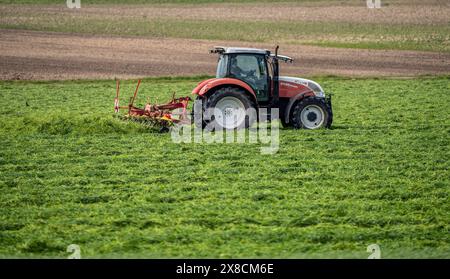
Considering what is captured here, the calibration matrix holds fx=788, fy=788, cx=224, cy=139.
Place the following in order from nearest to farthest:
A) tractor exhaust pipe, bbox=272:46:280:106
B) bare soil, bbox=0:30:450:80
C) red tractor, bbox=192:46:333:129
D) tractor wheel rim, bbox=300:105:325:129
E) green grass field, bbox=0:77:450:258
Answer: green grass field, bbox=0:77:450:258
red tractor, bbox=192:46:333:129
tractor exhaust pipe, bbox=272:46:280:106
tractor wheel rim, bbox=300:105:325:129
bare soil, bbox=0:30:450:80

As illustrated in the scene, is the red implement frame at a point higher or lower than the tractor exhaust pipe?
lower

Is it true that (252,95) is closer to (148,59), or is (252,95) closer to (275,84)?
(275,84)

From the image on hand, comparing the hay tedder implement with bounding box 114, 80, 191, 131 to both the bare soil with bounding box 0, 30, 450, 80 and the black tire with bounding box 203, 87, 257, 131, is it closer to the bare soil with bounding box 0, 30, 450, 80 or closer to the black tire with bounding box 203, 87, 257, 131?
the black tire with bounding box 203, 87, 257, 131

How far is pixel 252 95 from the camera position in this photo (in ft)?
54.3

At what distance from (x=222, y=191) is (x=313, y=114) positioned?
6.18 m

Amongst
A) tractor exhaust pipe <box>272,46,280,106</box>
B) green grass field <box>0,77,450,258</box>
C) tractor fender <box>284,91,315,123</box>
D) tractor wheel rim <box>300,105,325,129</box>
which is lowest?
green grass field <box>0,77,450,258</box>

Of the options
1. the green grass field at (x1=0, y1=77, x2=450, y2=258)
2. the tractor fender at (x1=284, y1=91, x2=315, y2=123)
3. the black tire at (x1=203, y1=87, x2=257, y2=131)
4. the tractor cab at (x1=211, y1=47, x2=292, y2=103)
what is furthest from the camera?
the tractor fender at (x1=284, y1=91, x2=315, y2=123)

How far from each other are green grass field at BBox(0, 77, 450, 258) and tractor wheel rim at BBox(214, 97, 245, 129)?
41.1 inches

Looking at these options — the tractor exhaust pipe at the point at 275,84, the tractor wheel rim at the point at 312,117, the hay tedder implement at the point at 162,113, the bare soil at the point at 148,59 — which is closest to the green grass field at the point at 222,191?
the hay tedder implement at the point at 162,113

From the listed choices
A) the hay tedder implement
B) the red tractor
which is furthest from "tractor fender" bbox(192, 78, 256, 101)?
the hay tedder implement

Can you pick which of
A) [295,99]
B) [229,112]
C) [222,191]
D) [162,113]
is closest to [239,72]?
[229,112]

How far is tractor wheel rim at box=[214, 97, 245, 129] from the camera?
16500 mm

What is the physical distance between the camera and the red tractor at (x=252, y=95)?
16.5 meters

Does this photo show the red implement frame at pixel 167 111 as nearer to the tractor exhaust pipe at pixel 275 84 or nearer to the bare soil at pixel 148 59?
the tractor exhaust pipe at pixel 275 84
